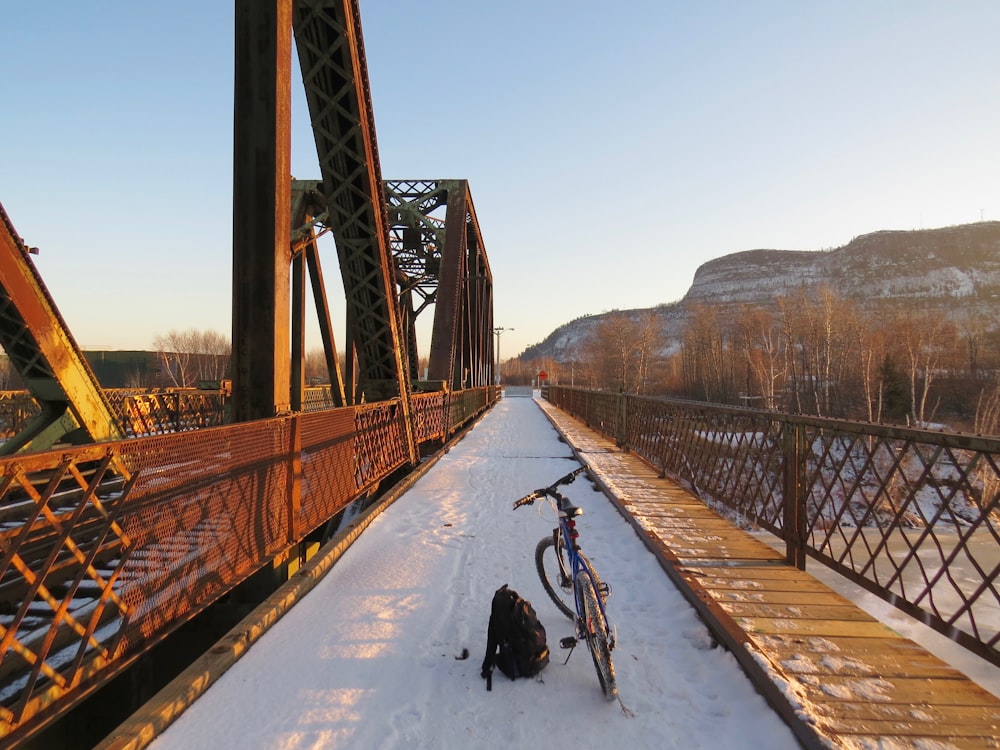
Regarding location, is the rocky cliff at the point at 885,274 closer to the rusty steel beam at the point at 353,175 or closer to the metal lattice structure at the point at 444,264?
the metal lattice structure at the point at 444,264

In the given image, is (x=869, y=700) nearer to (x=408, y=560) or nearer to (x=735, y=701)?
(x=735, y=701)

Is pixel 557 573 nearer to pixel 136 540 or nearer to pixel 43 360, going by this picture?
pixel 136 540

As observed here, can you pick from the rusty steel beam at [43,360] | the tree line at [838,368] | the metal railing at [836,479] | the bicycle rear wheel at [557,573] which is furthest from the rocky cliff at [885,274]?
the rusty steel beam at [43,360]

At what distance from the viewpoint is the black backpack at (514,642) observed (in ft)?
9.69

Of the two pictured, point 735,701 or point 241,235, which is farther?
point 241,235

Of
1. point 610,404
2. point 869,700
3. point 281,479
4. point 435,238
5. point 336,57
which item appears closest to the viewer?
point 869,700

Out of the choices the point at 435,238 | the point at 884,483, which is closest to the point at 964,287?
the point at 435,238

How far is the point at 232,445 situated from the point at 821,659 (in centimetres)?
393

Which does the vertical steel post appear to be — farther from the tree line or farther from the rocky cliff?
the rocky cliff

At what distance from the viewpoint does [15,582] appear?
3.53 m

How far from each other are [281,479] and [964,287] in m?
176

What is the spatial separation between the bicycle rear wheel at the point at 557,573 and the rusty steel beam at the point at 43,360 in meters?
4.89

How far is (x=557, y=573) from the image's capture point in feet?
13.9

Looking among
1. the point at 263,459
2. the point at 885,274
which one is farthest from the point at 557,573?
the point at 885,274
